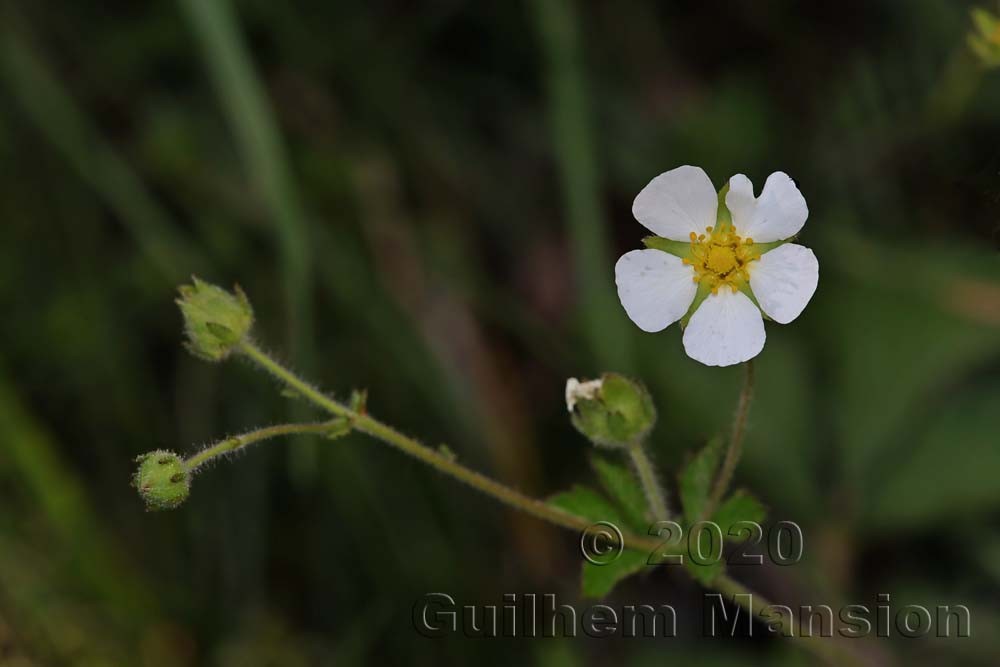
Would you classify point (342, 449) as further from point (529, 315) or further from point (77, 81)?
point (77, 81)

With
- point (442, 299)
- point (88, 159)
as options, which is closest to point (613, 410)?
point (442, 299)

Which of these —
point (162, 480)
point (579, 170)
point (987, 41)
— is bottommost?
point (162, 480)

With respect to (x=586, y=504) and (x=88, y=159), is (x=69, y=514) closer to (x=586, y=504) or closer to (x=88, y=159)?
(x=88, y=159)

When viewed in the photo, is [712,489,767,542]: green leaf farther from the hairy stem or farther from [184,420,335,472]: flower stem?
[184,420,335,472]: flower stem

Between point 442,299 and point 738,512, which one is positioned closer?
point 738,512

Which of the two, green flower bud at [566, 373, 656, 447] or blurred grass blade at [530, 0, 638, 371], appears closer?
green flower bud at [566, 373, 656, 447]

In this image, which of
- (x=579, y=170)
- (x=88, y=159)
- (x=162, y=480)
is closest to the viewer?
(x=162, y=480)

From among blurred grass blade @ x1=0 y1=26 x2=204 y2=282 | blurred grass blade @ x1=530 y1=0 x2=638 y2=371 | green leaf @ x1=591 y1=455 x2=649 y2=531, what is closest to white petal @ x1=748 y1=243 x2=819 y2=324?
green leaf @ x1=591 y1=455 x2=649 y2=531
